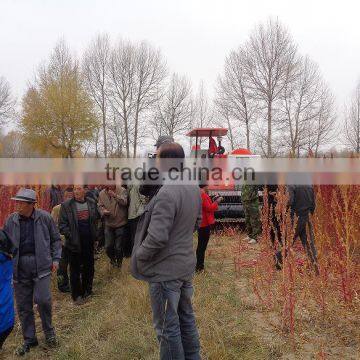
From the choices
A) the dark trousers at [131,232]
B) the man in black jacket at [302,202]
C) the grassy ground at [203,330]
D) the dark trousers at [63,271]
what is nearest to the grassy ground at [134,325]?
the grassy ground at [203,330]

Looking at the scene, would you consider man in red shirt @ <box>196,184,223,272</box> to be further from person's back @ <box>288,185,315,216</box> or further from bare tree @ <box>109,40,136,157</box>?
bare tree @ <box>109,40,136,157</box>

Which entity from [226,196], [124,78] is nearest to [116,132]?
[124,78]

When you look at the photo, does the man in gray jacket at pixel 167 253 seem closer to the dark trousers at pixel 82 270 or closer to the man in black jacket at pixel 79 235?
the man in black jacket at pixel 79 235

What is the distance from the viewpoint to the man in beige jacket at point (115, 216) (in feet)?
20.8

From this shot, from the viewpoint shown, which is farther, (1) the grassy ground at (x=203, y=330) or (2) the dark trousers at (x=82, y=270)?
(2) the dark trousers at (x=82, y=270)

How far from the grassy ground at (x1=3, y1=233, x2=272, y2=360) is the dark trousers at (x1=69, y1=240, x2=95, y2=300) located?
19cm

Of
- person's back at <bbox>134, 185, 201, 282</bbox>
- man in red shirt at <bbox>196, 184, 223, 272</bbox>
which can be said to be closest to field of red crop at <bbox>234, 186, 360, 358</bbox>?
man in red shirt at <bbox>196, 184, 223, 272</bbox>

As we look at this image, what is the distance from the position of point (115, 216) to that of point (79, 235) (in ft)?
3.45

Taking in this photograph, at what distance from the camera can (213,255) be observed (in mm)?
7645

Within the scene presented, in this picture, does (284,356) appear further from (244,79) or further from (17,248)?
(244,79)

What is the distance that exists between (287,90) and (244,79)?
9.04 feet

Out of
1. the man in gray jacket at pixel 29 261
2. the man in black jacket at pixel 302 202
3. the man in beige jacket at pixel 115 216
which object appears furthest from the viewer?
the man in beige jacket at pixel 115 216

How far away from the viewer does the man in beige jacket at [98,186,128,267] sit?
634 centimetres

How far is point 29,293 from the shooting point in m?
4.16
